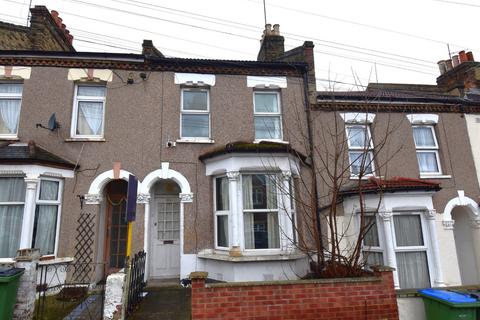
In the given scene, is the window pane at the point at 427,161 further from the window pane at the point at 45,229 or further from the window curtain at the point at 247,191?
the window pane at the point at 45,229

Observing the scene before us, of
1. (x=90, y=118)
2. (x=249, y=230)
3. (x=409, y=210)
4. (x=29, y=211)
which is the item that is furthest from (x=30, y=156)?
(x=409, y=210)

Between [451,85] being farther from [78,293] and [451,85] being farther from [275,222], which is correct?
[78,293]

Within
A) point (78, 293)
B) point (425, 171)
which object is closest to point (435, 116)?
point (425, 171)

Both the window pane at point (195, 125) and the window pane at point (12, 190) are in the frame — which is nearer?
the window pane at point (12, 190)

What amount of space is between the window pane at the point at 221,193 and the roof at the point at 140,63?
11.6 ft

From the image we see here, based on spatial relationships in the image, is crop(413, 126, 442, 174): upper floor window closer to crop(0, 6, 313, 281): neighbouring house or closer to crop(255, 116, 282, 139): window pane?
crop(0, 6, 313, 281): neighbouring house

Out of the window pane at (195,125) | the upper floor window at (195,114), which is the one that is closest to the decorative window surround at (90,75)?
the upper floor window at (195,114)

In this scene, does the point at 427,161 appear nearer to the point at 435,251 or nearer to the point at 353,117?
the point at 353,117

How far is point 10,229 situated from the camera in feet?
24.7

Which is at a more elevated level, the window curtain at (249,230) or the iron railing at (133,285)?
the window curtain at (249,230)

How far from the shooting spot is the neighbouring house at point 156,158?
7.75 metres

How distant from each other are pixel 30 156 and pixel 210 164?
454 centimetres

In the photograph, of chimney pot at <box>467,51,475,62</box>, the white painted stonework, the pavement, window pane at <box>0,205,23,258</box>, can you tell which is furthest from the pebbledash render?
chimney pot at <box>467,51,475,62</box>

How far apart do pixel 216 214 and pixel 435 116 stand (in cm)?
832
